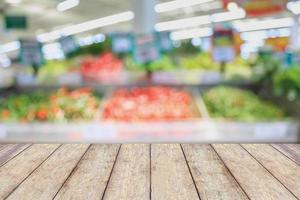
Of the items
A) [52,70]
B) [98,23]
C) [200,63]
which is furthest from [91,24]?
[200,63]

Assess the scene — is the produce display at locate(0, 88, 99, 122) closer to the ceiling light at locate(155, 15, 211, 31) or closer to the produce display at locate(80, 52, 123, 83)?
the produce display at locate(80, 52, 123, 83)

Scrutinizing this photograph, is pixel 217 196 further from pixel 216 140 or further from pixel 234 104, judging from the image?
pixel 234 104

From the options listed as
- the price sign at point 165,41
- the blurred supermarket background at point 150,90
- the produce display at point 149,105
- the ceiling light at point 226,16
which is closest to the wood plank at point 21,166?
the blurred supermarket background at point 150,90

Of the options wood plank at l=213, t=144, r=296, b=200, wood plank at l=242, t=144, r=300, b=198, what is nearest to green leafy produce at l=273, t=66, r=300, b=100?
wood plank at l=242, t=144, r=300, b=198

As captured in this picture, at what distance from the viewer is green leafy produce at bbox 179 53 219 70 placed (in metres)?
4.10

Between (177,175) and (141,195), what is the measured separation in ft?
1.08

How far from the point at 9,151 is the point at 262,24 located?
13017 millimetres

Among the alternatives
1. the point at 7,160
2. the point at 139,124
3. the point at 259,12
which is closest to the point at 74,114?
the point at 139,124

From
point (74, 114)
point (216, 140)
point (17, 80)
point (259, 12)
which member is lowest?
point (216, 140)

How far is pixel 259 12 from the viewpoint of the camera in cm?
439

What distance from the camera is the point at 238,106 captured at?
335cm

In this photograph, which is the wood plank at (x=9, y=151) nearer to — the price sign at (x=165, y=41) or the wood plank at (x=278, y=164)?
the wood plank at (x=278, y=164)

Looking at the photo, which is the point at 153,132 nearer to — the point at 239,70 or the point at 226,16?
the point at 239,70

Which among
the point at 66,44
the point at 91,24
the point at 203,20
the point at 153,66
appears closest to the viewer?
the point at 66,44
